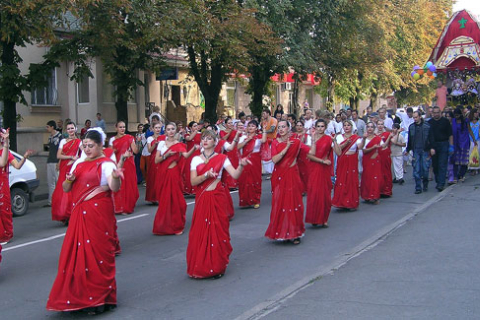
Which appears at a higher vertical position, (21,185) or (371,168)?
(371,168)

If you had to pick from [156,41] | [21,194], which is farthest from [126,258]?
[156,41]

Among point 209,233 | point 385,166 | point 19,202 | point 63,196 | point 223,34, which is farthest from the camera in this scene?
point 223,34

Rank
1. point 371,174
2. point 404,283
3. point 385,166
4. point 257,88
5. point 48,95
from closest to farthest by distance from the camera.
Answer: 1. point 404,283
2. point 371,174
3. point 385,166
4. point 48,95
5. point 257,88

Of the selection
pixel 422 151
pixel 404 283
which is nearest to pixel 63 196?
pixel 404 283

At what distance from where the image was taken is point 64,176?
11.0 metres

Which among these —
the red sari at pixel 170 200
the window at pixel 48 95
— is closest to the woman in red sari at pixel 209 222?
the red sari at pixel 170 200

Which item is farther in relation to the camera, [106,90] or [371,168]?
[106,90]

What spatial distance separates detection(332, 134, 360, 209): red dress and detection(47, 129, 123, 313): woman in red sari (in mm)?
6665

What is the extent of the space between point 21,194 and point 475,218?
906 cm

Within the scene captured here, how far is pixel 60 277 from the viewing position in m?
5.73

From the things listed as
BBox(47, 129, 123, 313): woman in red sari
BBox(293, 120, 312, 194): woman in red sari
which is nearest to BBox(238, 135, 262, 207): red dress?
BBox(293, 120, 312, 194): woman in red sari

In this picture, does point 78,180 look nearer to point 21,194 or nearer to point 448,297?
point 448,297

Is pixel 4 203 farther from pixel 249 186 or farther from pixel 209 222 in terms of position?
pixel 249 186

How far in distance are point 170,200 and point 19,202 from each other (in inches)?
172
